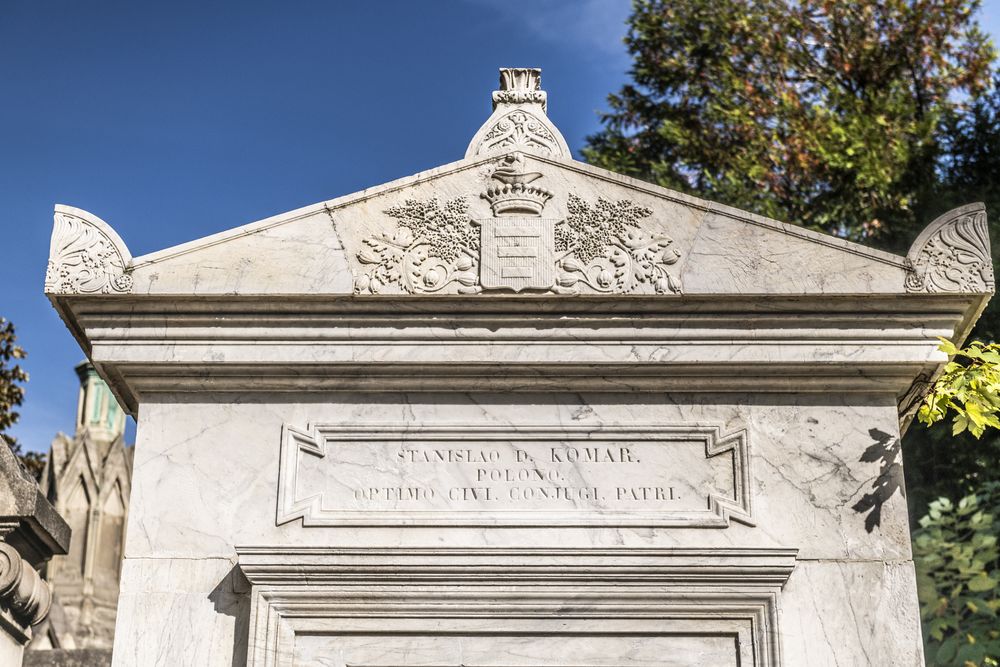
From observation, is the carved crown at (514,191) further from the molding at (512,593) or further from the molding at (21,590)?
the molding at (21,590)

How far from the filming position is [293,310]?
6.38 m

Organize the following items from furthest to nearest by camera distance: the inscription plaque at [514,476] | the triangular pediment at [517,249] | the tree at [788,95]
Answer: the tree at [788,95]
the triangular pediment at [517,249]
the inscription plaque at [514,476]

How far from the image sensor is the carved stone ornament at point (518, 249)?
6352mm

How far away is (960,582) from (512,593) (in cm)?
852

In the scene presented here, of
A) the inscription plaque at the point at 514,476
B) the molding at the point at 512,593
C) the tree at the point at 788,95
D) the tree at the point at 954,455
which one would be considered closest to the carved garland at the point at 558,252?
the inscription plaque at the point at 514,476

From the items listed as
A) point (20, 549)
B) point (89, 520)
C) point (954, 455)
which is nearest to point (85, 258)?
point (20, 549)

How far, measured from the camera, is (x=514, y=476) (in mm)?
6195

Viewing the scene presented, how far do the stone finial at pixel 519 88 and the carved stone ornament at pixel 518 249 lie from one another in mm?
557

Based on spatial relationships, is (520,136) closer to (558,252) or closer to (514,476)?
(558,252)

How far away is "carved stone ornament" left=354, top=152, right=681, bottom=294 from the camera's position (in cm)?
635

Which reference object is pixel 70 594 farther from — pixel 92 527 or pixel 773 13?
pixel 773 13

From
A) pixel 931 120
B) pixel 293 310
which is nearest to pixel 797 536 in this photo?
pixel 293 310

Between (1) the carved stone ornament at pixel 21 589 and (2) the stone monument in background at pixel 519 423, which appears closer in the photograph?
(2) the stone monument in background at pixel 519 423

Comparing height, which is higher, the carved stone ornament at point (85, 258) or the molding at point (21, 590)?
the carved stone ornament at point (85, 258)
